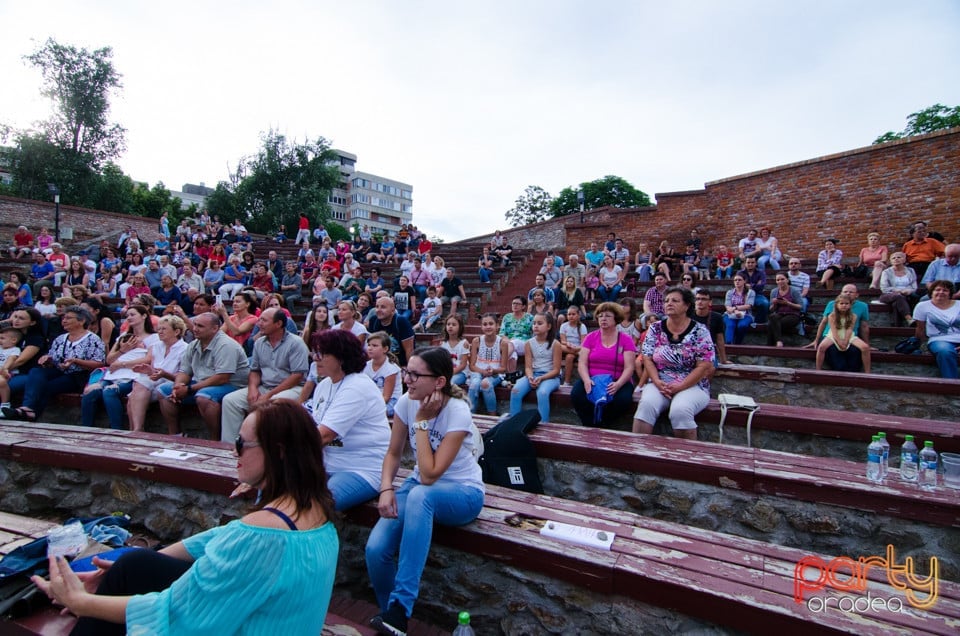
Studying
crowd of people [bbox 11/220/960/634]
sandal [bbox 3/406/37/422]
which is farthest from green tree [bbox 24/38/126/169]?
sandal [bbox 3/406/37/422]

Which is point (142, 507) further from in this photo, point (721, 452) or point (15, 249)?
point (15, 249)

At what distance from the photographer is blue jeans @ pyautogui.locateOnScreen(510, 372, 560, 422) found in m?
4.59

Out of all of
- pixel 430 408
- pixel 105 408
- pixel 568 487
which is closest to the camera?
pixel 430 408

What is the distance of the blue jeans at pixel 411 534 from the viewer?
2145 mm

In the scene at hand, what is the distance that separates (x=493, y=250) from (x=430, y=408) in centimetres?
1314

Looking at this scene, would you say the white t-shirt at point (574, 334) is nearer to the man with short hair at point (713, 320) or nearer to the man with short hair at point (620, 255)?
the man with short hair at point (713, 320)

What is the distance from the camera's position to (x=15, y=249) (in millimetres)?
14727

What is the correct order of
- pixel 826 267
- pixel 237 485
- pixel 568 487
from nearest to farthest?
pixel 237 485 → pixel 568 487 → pixel 826 267

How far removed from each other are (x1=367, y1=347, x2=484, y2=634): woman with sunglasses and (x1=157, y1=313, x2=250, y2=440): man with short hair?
2.73m

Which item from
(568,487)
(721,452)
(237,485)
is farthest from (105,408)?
(721,452)

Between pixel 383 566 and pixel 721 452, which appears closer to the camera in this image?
pixel 383 566

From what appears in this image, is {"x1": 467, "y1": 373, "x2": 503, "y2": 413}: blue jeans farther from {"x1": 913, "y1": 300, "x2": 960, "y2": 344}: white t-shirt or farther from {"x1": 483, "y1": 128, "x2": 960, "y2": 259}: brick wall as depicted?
{"x1": 483, "y1": 128, "x2": 960, "y2": 259}: brick wall

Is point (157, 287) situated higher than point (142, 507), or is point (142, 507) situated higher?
point (157, 287)

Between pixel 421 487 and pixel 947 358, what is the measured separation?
5471 mm
